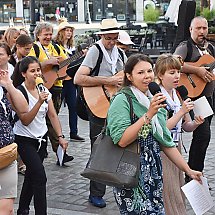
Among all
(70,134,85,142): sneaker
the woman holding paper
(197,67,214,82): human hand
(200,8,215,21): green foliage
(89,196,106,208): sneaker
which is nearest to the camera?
the woman holding paper

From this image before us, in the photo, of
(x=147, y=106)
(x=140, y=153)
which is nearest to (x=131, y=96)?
(x=147, y=106)

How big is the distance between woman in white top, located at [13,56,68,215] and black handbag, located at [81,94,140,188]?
1210 mm

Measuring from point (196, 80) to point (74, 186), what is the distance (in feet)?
6.50

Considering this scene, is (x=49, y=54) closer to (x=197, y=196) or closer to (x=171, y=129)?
(x=171, y=129)

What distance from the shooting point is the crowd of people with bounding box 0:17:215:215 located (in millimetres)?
3867

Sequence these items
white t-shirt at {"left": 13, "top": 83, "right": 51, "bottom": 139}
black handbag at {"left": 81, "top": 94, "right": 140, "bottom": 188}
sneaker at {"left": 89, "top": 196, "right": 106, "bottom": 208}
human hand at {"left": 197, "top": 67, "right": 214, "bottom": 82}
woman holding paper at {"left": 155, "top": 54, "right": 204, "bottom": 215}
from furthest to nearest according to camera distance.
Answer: human hand at {"left": 197, "top": 67, "right": 214, "bottom": 82} → sneaker at {"left": 89, "top": 196, "right": 106, "bottom": 208} → white t-shirt at {"left": 13, "top": 83, "right": 51, "bottom": 139} → woman holding paper at {"left": 155, "top": 54, "right": 204, "bottom": 215} → black handbag at {"left": 81, "top": 94, "right": 140, "bottom": 188}

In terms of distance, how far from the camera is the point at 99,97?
5984 millimetres

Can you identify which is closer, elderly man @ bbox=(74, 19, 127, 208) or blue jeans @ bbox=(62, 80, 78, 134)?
elderly man @ bbox=(74, 19, 127, 208)

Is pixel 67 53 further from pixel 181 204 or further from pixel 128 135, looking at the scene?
pixel 128 135

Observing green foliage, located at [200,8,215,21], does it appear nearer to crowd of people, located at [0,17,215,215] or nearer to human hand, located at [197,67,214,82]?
crowd of people, located at [0,17,215,215]

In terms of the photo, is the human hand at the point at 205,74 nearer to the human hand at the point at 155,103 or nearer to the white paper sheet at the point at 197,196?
the white paper sheet at the point at 197,196

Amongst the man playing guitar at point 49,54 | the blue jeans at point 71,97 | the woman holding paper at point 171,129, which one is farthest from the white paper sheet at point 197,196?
the blue jeans at point 71,97

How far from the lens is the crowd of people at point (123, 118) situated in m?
3.87

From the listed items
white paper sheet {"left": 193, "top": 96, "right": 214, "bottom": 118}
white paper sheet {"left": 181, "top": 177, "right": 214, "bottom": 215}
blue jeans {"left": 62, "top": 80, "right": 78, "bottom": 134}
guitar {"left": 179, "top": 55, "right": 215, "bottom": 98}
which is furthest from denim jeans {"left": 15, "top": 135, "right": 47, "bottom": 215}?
blue jeans {"left": 62, "top": 80, "right": 78, "bottom": 134}
